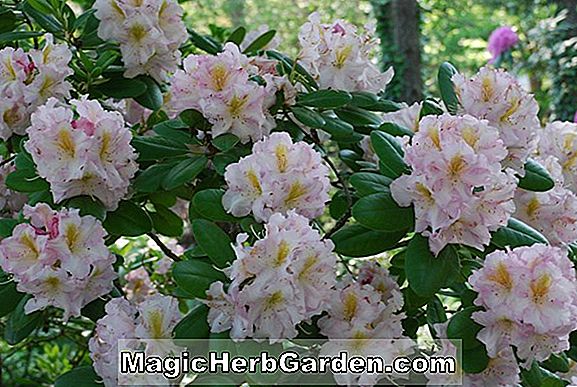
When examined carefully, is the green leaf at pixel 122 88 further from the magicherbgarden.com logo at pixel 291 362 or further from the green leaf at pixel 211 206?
the magicherbgarden.com logo at pixel 291 362

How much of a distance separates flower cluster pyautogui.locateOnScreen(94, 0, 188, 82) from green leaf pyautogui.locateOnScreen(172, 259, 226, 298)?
1.31ft

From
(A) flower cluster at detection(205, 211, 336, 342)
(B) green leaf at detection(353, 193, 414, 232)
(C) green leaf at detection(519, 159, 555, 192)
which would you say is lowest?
(A) flower cluster at detection(205, 211, 336, 342)

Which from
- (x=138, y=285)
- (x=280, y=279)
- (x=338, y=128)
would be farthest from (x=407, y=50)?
(x=280, y=279)

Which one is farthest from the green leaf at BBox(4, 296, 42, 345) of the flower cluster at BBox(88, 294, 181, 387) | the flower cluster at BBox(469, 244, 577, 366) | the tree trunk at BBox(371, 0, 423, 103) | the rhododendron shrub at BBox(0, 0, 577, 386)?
the tree trunk at BBox(371, 0, 423, 103)

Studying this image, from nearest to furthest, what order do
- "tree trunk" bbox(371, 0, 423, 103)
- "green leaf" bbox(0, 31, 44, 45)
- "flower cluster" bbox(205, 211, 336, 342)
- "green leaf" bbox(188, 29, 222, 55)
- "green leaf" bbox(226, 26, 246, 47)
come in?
"flower cluster" bbox(205, 211, 336, 342), "green leaf" bbox(0, 31, 44, 45), "green leaf" bbox(188, 29, 222, 55), "green leaf" bbox(226, 26, 246, 47), "tree trunk" bbox(371, 0, 423, 103)

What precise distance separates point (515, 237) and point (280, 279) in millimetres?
313

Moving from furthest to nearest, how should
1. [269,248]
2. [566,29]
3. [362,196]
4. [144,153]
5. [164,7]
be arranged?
[566,29] → [164,7] → [144,153] → [362,196] → [269,248]

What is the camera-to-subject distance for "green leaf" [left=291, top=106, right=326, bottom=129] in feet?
3.37

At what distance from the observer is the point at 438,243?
860 mm

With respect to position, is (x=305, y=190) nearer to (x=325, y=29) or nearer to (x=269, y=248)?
(x=269, y=248)

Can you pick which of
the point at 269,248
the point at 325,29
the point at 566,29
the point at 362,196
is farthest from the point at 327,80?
the point at 566,29

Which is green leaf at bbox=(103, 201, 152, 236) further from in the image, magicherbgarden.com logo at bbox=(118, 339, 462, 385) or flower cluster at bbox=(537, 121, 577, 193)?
flower cluster at bbox=(537, 121, 577, 193)

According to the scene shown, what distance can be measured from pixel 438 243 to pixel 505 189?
93 mm

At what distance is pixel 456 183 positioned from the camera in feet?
2.77
